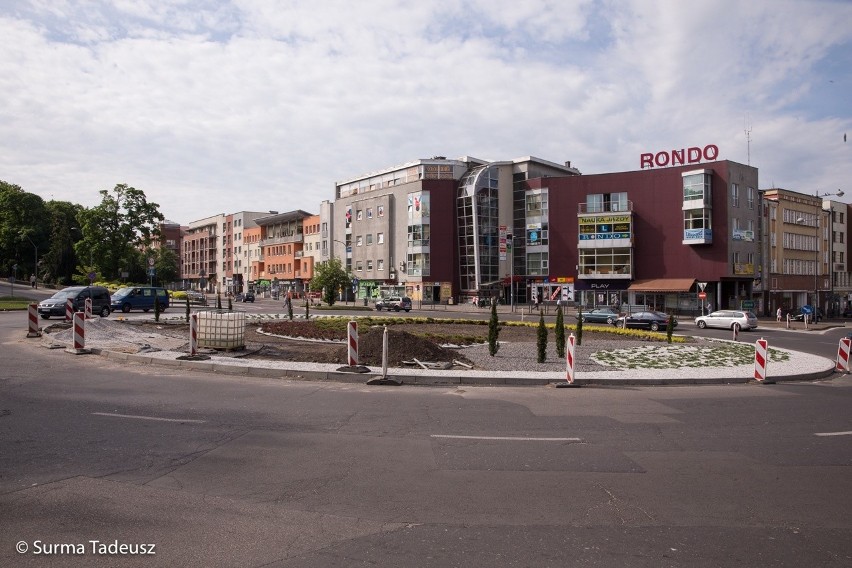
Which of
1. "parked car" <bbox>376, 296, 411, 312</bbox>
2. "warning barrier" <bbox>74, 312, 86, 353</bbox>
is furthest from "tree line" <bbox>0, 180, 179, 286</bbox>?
"warning barrier" <bbox>74, 312, 86, 353</bbox>

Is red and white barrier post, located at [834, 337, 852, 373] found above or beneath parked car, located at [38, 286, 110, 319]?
beneath

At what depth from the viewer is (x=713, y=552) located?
15.1ft

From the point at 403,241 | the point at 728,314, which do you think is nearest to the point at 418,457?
the point at 728,314

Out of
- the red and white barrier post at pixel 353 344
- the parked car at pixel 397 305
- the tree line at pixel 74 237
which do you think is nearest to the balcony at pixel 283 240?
the tree line at pixel 74 237

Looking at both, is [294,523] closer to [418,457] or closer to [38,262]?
[418,457]

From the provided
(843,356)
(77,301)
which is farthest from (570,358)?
(77,301)

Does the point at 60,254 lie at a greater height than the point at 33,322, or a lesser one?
greater

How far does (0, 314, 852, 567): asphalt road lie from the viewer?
4.62 meters

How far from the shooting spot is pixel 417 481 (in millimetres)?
6273

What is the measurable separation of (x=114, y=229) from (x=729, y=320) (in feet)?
211

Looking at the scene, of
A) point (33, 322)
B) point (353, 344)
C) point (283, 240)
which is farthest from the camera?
point (283, 240)

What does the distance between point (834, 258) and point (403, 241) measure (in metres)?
58.0

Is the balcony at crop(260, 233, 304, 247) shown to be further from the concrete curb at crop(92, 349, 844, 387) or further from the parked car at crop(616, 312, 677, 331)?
the concrete curb at crop(92, 349, 844, 387)

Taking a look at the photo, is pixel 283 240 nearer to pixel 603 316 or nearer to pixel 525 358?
pixel 603 316
